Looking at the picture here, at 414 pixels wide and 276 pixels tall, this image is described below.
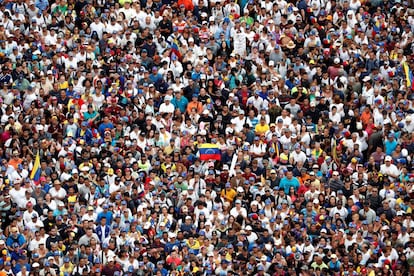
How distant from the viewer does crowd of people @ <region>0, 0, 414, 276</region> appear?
40.2 metres

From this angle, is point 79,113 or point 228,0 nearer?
point 79,113

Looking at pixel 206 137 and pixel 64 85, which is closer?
pixel 206 137

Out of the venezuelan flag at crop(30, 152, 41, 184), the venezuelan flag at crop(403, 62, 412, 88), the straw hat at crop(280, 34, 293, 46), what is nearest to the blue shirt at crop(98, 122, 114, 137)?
the venezuelan flag at crop(30, 152, 41, 184)

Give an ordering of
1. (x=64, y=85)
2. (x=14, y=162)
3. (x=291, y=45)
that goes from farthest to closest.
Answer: (x=291, y=45) < (x=64, y=85) < (x=14, y=162)

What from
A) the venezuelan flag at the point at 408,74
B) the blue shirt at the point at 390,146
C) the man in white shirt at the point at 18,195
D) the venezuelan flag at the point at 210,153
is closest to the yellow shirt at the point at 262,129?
the venezuelan flag at the point at 210,153

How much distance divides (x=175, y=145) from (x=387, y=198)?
6.08 m

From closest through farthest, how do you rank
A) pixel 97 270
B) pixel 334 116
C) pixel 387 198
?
pixel 97 270 < pixel 387 198 < pixel 334 116

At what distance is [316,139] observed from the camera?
144ft

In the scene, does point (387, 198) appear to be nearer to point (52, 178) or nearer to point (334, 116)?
point (334, 116)

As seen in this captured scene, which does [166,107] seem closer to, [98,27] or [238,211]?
[98,27]

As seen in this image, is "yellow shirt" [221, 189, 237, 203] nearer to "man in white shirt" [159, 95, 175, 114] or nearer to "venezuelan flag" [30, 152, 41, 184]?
"man in white shirt" [159, 95, 175, 114]

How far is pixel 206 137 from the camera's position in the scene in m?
43.8

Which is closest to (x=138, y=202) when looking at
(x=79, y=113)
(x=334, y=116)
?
(x=79, y=113)

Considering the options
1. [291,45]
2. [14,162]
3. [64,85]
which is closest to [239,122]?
[291,45]
